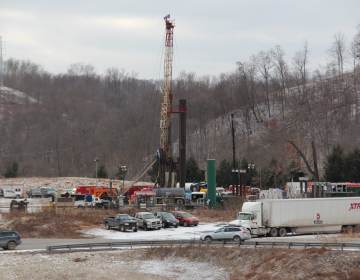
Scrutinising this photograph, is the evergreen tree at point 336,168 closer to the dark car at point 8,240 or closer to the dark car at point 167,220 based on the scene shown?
the dark car at point 167,220

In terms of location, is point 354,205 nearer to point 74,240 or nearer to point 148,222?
point 148,222

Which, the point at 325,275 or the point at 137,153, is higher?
the point at 137,153

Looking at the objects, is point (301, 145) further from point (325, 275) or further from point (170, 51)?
point (325, 275)

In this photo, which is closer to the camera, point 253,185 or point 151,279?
point 151,279

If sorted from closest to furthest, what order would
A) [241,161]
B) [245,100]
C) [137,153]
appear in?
[241,161] < [245,100] < [137,153]

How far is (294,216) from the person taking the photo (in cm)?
5309

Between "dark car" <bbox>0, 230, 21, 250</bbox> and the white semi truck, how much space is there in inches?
631

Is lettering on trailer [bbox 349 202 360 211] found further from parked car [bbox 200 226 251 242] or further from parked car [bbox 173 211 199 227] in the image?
parked car [bbox 173 211 199 227]

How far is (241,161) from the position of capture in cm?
12531

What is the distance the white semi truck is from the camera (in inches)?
2076

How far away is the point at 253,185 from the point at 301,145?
58.1 ft

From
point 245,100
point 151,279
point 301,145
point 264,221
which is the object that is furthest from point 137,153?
point 151,279

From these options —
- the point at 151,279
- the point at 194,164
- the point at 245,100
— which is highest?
the point at 245,100

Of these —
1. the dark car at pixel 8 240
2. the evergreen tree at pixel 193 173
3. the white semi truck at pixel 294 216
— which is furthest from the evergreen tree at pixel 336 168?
the dark car at pixel 8 240
